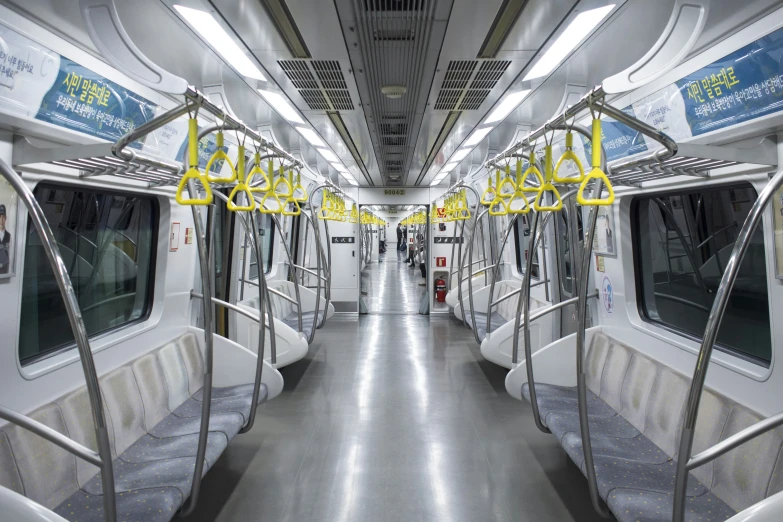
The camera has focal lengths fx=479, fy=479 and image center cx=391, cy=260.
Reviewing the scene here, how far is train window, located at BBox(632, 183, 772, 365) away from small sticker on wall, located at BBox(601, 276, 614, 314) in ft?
1.04

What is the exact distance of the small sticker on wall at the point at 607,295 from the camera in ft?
14.7

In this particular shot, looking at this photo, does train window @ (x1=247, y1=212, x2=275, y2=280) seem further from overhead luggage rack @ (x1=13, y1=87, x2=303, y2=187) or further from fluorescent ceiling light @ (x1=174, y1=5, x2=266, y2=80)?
overhead luggage rack @ (x1=13, y1=87, x2=303, y2=187)

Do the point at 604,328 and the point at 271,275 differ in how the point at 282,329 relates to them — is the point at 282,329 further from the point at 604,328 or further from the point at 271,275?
the point at 604,328

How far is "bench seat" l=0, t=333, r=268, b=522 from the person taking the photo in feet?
7.75

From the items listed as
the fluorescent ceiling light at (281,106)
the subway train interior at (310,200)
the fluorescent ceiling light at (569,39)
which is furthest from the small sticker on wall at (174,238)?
the fluorescent ceiling light at (569,39)

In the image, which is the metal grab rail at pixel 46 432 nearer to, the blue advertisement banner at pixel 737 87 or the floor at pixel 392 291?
the blue advertisement banner at pixel 737 87

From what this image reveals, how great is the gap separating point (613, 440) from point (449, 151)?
14.4ft

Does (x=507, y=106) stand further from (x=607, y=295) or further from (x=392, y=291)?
(x=392, y=291)

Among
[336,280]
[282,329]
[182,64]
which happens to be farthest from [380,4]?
[336,280]

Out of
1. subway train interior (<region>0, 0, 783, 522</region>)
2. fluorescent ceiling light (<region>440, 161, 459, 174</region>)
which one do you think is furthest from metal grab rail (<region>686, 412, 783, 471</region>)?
fluorescent ceiling light (<region>440, 161, 459, 174</region>)

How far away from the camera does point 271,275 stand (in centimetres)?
814

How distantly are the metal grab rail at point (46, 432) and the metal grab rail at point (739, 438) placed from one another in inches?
88.7

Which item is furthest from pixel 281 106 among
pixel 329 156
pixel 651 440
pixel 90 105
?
pixel 651 440

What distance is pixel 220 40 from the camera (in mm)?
2893
